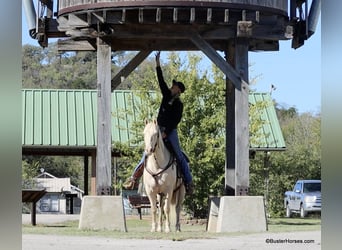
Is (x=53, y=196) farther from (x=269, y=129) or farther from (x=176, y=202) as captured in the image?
(x=176, y=202)

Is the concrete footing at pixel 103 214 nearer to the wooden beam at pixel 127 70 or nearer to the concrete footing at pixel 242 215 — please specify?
the concrete footing at pixel 242 215

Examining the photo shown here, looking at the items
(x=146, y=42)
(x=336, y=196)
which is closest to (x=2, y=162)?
(x=336, y=196)

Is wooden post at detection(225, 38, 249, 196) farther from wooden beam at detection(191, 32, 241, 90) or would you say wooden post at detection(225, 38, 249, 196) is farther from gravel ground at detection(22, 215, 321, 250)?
gravel ground at detection(22, 215, 321, 250)

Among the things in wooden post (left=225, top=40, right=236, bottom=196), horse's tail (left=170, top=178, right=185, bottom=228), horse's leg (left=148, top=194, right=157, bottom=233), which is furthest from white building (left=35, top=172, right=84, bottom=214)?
horse's leg (left=148, top=194, right=157, bottom=233)

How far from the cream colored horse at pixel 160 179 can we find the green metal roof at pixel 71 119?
1356 centimetres

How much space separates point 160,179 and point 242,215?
78.6 inches

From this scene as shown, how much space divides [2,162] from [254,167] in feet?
98.2

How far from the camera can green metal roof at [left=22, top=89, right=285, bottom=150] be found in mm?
31078

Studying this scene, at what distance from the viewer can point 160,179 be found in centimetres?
1542

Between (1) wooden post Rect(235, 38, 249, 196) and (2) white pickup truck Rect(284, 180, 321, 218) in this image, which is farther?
(2) white pickup truck Rect(284, 180, 321, 218)

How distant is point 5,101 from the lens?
11.2 feet

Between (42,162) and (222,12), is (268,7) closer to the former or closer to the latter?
(222,12)

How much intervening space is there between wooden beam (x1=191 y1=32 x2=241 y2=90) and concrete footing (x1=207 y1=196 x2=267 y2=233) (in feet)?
7.93

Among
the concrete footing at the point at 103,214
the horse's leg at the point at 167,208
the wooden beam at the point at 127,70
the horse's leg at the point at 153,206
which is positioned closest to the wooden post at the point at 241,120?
the horse's leg at the point at 167,208
